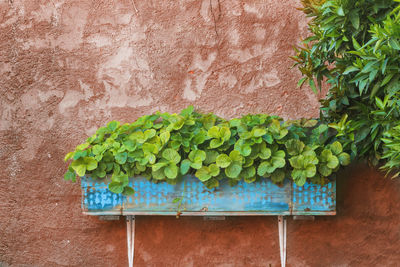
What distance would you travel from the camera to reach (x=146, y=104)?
3.21m

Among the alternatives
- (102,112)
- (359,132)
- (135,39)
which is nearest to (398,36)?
(359,132)

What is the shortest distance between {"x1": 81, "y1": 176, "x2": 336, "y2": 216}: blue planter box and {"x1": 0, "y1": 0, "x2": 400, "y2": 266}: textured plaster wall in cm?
25

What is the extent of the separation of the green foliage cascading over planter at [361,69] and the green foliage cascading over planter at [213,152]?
6.3 inches

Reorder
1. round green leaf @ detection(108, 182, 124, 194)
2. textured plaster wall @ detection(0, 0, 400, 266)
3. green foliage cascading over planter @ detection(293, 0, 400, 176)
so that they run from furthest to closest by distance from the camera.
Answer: textured plaster wall @ detection(0, 0, 400, 266) < round green leaf @ detection(108, 182, 124, 194) < green foliage cascading over planter @ detection(293, 0, 400, 176)

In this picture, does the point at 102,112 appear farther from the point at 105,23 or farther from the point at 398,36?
the point at 398,36

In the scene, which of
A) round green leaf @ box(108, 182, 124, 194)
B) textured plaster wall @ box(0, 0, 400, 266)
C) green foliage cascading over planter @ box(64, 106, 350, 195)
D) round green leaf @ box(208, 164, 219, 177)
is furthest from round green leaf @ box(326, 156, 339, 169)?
round green leaf @ box(108, 182, 124, 194)

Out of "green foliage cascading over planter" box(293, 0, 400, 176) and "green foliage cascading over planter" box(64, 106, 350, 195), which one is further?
"green foliage cascading over planter" box(64, 106, 350, 195)

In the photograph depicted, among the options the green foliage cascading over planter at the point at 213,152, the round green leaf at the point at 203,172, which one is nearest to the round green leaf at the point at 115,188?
the green foliage cascading over planter at the point at 213,152

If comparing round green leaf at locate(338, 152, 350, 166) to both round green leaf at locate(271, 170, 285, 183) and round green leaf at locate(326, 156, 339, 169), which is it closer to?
round green leaf at locate(326, 156, 339, 169)

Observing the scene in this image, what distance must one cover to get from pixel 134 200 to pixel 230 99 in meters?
0.92

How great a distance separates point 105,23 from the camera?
3.24 m

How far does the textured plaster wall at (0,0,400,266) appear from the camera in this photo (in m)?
3.05

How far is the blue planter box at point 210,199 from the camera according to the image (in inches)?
112

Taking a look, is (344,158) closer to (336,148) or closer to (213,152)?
(336,148)
